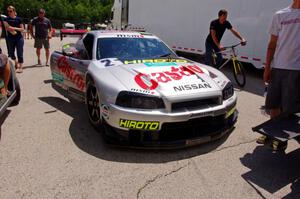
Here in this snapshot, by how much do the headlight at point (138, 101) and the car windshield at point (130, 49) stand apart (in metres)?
1.15

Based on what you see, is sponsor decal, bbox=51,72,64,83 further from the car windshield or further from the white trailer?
the white trailer

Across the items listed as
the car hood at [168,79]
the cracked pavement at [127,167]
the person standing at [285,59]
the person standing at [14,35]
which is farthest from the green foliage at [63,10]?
the person standing at [285,59]

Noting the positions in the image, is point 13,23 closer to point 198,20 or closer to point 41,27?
point 41,27

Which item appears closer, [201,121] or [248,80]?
[201,121]

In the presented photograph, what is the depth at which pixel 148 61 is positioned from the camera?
448 centimetres

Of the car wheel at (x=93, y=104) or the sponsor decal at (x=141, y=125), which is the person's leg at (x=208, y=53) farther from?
the sponsor decal at (x=141, y=125)

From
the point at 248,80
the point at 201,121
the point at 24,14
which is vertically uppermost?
the point at 201,121

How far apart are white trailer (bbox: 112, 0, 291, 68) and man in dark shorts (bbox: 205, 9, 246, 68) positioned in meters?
1.24

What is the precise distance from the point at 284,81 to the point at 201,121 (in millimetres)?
1053

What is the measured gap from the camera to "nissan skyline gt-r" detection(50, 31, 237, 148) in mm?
3504

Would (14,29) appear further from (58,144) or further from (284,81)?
(284,81)

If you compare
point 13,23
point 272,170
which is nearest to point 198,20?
point 13,23

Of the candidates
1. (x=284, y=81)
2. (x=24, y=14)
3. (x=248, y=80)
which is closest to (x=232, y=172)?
(x=284, y=81)

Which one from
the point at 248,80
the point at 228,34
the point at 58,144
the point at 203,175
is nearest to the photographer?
the point at 203,175
